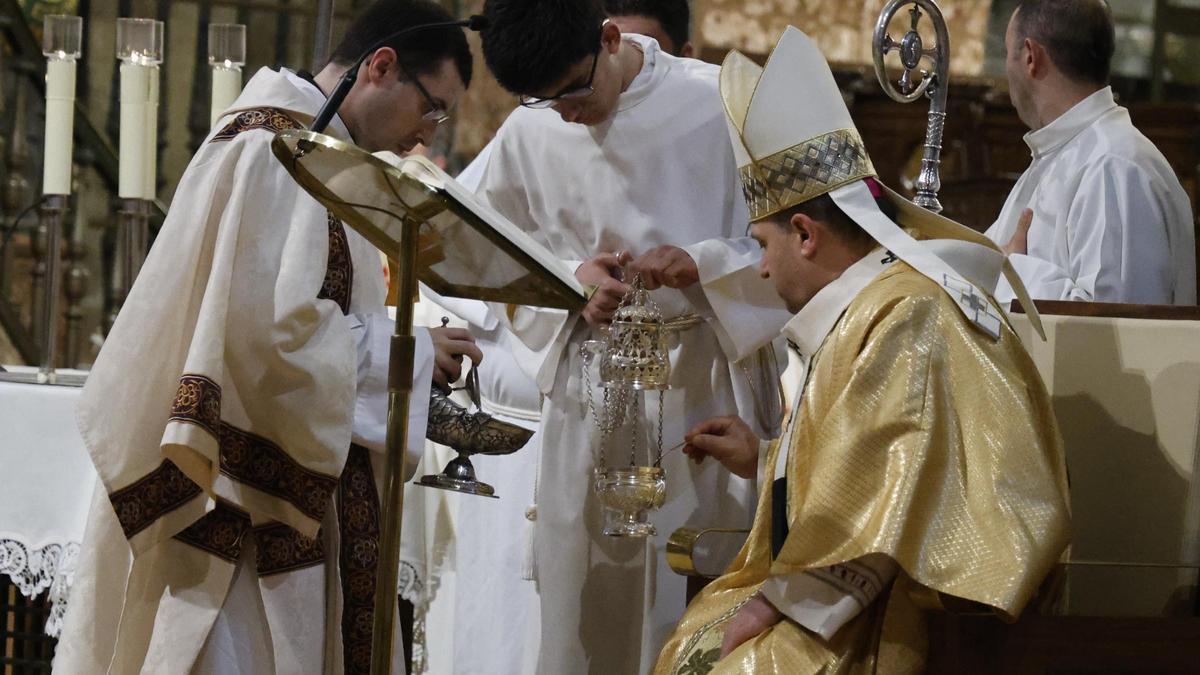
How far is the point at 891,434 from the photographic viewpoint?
2.54 meters

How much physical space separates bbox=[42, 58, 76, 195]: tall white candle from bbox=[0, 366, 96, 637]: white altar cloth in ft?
1.85

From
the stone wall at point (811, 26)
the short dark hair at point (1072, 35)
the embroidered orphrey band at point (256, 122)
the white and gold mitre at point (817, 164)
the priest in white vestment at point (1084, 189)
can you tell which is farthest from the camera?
the stone wall at point (811, 26)

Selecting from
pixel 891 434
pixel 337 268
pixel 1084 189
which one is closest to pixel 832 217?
pixel 891 434

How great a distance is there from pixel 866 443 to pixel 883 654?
1.11 feet

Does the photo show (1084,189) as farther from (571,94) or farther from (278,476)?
(278,476)

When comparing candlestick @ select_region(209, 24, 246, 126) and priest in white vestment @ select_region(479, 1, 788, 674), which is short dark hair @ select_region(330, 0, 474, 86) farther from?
candlestick @ select_region(209, 24, 246, 126)

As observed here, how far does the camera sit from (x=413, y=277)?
8.40 feet

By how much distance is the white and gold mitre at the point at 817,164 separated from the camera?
2750mm

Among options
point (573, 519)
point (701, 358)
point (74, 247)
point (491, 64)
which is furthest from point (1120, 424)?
point (74, 247)

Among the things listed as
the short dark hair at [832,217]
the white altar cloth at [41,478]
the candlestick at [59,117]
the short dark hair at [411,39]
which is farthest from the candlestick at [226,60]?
the short dark hair at [832,217]

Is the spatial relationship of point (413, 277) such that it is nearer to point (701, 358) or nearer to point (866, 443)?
point (866, 443)

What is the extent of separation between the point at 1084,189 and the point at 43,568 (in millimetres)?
2826

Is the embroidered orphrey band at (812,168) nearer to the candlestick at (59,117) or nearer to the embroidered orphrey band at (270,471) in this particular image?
the embroidered orphrey band at (270,471)

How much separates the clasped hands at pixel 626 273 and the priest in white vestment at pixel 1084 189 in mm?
1116
